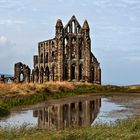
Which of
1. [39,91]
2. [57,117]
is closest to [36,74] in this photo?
[39,91]

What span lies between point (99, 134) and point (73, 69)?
55.5 metres

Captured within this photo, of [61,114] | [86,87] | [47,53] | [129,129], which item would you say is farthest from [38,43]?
[129,129]

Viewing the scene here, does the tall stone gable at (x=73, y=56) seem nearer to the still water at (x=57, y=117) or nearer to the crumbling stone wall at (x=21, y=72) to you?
the crumbling stone wall at (x=21, y=72)

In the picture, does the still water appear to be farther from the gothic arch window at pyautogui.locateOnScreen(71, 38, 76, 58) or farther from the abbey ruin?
the gothic arch window at pyautogui.locateOnScreen(71, 38, 76, 58)

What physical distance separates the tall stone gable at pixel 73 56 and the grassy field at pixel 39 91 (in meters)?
13.8

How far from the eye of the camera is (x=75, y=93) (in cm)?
4731

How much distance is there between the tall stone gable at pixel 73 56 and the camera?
68.1m

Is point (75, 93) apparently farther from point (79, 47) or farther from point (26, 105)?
point (79, 47)

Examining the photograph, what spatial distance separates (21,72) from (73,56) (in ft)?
34.2

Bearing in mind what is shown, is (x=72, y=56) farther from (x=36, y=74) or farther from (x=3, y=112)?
(x=3, y=112)

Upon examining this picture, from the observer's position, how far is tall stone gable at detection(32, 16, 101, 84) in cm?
6810

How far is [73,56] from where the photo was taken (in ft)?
230

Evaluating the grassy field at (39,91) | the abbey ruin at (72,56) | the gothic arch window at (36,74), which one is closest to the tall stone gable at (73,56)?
the abbey ruin at (72,56)

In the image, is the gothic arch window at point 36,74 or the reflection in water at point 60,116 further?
the gothic arch window at point 36,74
